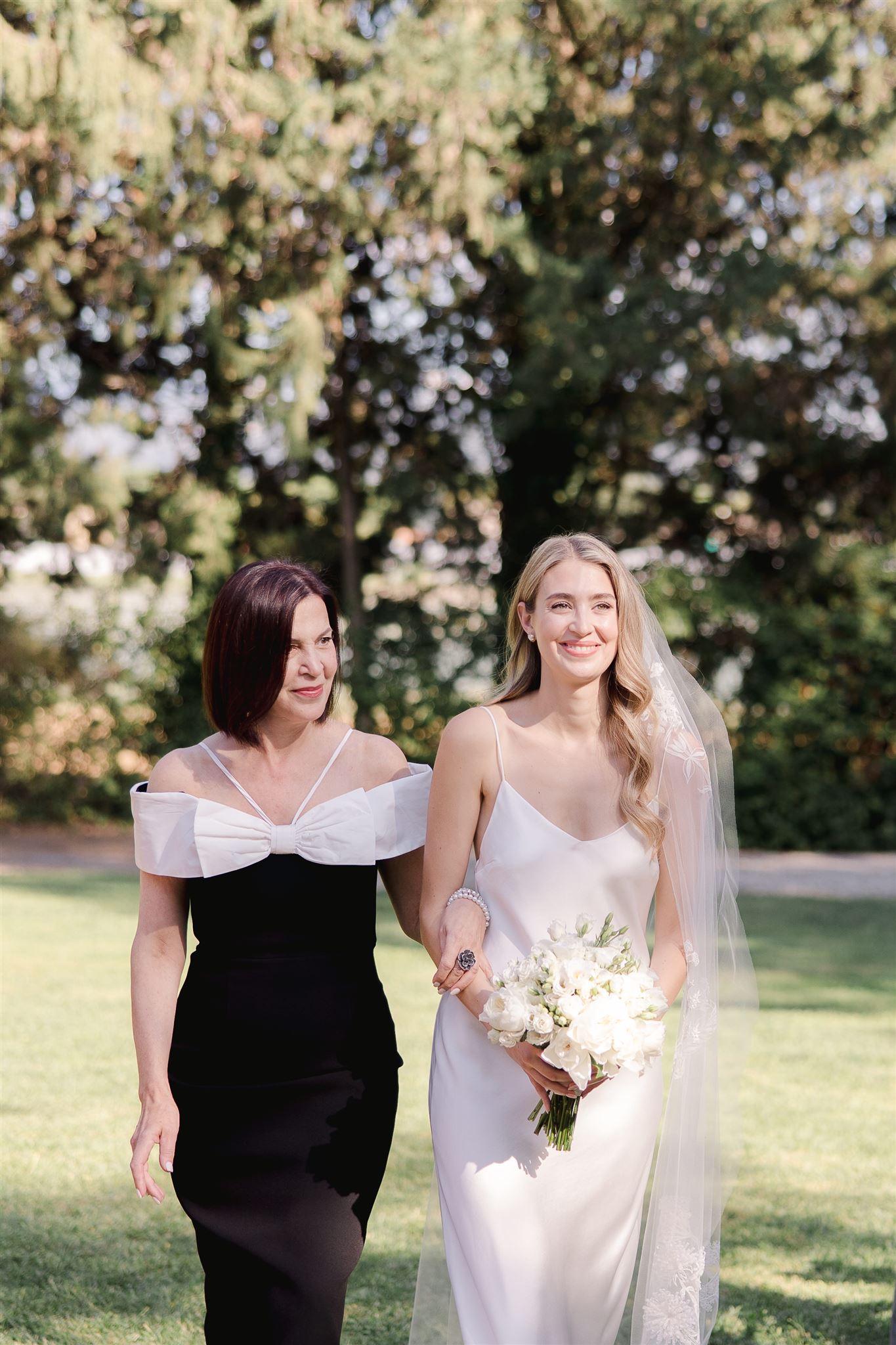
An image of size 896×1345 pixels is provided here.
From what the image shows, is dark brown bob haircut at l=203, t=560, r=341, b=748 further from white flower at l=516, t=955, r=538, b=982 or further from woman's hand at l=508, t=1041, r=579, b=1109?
woman's hand at l=508, t=1041, r=579, b=1109

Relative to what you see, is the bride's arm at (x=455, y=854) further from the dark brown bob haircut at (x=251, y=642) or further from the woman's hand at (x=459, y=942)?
the dark brown bob haircut at (x=251, y=642)

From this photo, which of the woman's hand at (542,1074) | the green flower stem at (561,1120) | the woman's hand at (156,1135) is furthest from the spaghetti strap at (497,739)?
the woman's hand at (156,1135)

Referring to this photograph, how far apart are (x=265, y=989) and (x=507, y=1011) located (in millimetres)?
543

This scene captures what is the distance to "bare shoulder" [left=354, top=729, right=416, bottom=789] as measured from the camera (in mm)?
3129

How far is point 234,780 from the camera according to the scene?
3041mm

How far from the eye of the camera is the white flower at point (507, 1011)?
9.04ft

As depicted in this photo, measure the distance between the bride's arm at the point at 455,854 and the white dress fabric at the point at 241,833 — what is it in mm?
122

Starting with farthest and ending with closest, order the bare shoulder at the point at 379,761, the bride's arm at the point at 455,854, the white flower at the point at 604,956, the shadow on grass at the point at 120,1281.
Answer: the shadow on grass at the point at 120,1281, the bare shoulder at the point at 379,761, the bride's arm at the point at 455,854, the white flower at the point at 604,956

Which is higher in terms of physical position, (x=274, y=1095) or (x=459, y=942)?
(x=459, y=942)

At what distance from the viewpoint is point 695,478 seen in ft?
60.4

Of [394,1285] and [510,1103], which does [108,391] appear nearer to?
[394,1285]

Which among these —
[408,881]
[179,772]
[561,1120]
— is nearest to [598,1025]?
[561,1120]

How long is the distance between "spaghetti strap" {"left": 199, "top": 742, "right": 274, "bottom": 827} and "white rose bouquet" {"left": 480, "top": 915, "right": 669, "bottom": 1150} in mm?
615

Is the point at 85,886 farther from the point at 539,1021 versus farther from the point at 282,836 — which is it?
the point at 539,1021
